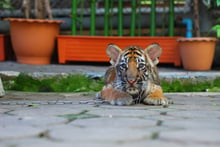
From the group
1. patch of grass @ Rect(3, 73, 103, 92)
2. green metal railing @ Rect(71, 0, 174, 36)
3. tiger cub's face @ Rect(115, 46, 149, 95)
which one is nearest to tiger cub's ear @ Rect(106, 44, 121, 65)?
tiger cub's face @ Rect(115, 46, 149, 95)

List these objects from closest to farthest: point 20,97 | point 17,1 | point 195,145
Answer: point 195,145 < point 20,97 < point 17,1

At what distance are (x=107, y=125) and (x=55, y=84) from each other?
126 inches

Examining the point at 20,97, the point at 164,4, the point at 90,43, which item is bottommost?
the point at 20,97

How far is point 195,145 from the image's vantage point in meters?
1.96

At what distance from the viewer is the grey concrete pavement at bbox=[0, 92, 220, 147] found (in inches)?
82.5

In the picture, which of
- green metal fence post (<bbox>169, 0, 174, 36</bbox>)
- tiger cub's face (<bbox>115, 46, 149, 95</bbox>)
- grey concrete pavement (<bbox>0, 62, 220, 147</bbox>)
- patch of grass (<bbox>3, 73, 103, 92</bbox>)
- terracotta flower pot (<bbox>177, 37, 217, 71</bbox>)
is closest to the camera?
grey concrete pavement (<bbox>0, 62, 220, 147</bbox>)

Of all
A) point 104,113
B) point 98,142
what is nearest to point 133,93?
point 104,113

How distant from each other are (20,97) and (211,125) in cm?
258

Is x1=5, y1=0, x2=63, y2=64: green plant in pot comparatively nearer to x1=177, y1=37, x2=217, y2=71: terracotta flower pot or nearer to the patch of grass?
the patch of grass

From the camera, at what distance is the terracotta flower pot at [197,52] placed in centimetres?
643

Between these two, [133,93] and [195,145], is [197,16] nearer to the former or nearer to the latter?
[133,93]

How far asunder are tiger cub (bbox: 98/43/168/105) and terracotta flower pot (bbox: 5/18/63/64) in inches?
123

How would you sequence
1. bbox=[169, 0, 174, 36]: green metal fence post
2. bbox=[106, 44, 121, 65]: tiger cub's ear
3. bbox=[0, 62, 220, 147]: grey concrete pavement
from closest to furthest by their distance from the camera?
bbox=[0, 62, 220, 147]: grey concrete pavement, bbox=[106, 44, 121, 65]: tiger cub's ear, bbox=[169, 0, 174, 36]: green metal fence post

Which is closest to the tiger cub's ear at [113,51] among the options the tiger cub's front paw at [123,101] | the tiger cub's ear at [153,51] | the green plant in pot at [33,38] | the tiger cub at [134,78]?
the tiger cub at [134,78]
